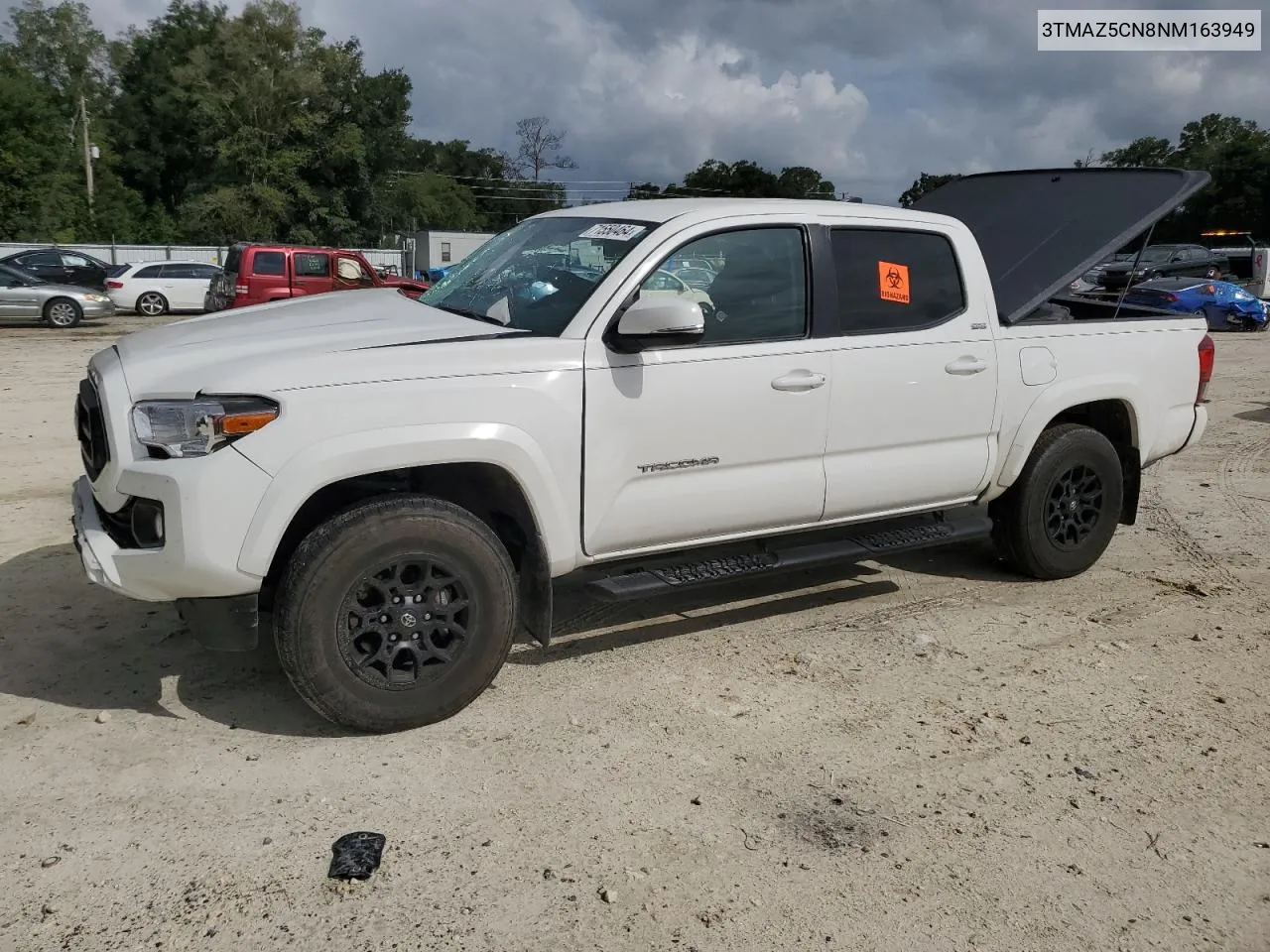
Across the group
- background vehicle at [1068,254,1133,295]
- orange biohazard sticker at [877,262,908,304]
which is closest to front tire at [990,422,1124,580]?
background vehicle at [1068,254,1133,295]

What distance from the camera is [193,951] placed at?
2.74 m

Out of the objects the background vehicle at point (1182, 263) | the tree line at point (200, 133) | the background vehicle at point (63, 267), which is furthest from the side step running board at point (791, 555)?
the tree line at point (200, 133)

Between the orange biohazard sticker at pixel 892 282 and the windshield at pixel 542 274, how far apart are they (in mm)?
1154

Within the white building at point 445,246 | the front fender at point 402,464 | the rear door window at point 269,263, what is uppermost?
the white building at point 445,246

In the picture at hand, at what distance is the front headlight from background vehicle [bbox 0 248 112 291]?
24616 millimetres

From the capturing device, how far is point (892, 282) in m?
4.89

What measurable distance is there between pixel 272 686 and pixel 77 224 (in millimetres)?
54947

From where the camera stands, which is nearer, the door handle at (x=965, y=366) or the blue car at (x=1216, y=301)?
the door handle at (x=965, y=366)

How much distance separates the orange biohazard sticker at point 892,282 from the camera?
15.9ft

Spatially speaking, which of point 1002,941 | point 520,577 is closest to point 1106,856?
point 1002,941

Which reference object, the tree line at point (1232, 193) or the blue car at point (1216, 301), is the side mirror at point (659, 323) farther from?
the tree line at point (1232, 193)

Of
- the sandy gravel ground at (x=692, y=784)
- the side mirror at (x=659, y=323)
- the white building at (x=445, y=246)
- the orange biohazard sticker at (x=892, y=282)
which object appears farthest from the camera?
the white building at (x=445, y=246)

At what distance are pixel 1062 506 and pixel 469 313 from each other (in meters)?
3.34

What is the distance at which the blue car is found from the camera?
68.3 feet
